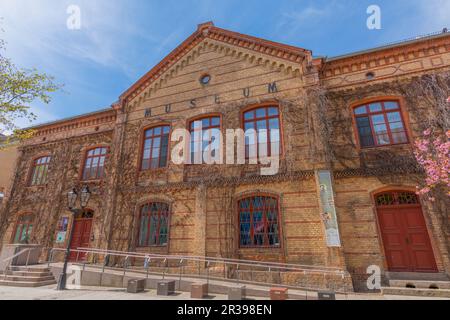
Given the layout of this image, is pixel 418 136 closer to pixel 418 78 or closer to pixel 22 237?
pixel 418 78

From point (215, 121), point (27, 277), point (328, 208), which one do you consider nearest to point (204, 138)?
point (215, 121)

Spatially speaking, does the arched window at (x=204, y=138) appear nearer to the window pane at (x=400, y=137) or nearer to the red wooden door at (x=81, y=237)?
the red wooden door at (x=81, y=237)

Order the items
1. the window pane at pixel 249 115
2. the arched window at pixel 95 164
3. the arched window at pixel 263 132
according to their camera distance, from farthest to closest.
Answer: the arched window at pixel 95 164 → the window pane at pixel 249 115 → the arched window at pixel 263 132

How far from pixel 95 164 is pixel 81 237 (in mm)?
4094

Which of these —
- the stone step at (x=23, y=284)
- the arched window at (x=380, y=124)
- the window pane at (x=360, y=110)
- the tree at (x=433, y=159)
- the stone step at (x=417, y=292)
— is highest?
the window pane at (x=360, y=110)

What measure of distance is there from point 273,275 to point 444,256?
5348 millimetres

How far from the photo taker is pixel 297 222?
30.0 ft

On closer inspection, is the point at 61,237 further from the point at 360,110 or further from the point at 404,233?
the point at 360,110

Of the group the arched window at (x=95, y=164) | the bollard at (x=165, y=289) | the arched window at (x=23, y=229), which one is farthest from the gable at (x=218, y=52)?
the bollard at (x=165, y=289)

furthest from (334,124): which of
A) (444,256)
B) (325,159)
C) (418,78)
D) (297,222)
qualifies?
(444,256)

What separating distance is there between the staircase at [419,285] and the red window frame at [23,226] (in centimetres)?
1776

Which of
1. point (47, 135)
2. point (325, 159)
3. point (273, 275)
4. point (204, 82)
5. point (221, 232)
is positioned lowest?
point (273, 275)

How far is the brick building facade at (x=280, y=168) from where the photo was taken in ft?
28.2

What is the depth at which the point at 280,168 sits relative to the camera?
998cm
